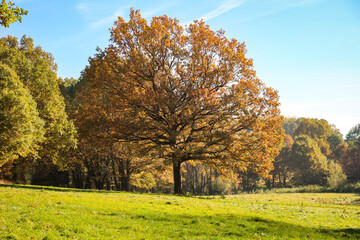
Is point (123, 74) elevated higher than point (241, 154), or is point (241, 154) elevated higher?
point (123, 74)

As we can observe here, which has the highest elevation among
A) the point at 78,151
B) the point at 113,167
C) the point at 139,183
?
the point at 78,151

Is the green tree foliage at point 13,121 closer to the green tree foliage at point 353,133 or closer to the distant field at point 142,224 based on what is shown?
the distant field at point 142,224

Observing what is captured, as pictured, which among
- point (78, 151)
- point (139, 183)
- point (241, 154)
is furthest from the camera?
point (139, 183)

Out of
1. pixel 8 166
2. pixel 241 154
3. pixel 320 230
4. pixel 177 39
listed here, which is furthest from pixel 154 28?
pixel 8 166

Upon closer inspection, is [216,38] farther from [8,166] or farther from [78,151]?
[8,166]

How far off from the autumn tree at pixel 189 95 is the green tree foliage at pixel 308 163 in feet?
177

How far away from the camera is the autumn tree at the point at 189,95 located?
72.8 feet

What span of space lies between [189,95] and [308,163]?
59.9m

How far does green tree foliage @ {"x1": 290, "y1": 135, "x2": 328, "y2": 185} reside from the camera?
68.0 m

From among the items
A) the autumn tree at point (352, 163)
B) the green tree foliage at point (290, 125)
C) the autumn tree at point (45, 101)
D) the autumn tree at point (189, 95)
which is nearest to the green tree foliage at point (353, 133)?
the autumn tree at point (352, 163)

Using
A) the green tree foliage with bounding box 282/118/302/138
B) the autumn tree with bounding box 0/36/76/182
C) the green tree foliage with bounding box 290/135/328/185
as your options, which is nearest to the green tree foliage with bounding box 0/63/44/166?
the autumn tree with bounding box 0/36/76/182

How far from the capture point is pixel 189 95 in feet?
73.8

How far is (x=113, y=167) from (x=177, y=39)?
23335mm

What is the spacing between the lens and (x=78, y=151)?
36.6m
